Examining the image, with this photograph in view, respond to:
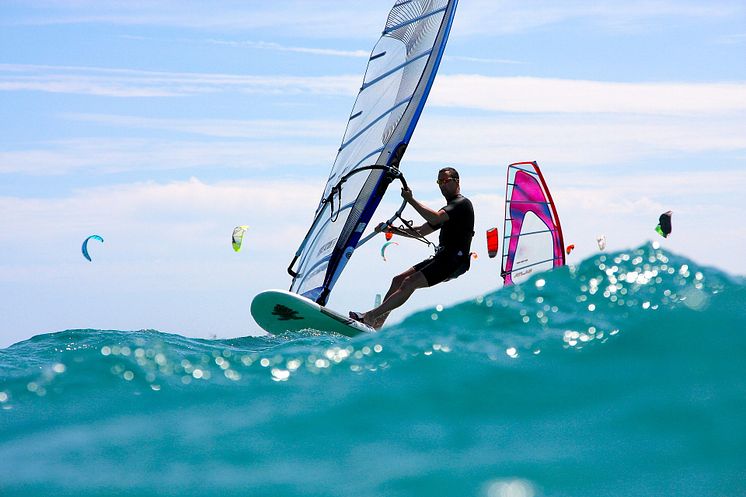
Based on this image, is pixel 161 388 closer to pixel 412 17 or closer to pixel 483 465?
pixel 483 465

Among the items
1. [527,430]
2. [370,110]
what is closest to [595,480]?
[527,430]

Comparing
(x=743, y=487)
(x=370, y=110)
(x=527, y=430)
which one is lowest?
(x=743, y=487)

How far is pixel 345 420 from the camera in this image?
4.10m

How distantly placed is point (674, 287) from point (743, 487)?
5.90 ft

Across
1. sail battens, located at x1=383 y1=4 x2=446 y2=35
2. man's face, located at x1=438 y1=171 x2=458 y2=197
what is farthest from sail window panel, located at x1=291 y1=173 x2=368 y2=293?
sail battens, located at x1=383 y1=4 x2=446 y2=35

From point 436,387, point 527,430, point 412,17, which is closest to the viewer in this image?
point 527,430

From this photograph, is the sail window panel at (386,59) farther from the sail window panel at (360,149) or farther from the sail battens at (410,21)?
the sail window panel at (360,149)

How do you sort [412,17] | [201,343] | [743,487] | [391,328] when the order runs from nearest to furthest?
[743,487], [391,328], [201,343], [412,17]

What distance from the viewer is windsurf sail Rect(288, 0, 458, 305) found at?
7.92m

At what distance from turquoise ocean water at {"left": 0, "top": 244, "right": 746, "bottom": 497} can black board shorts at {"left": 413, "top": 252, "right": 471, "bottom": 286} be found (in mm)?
1710

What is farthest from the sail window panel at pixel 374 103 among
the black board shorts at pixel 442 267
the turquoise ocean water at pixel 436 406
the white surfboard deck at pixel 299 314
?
the turquoise ocean water at pixel 436 406

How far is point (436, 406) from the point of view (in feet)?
13.8

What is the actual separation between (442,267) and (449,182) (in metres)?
0.70

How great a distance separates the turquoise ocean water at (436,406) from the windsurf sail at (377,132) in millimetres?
2777
